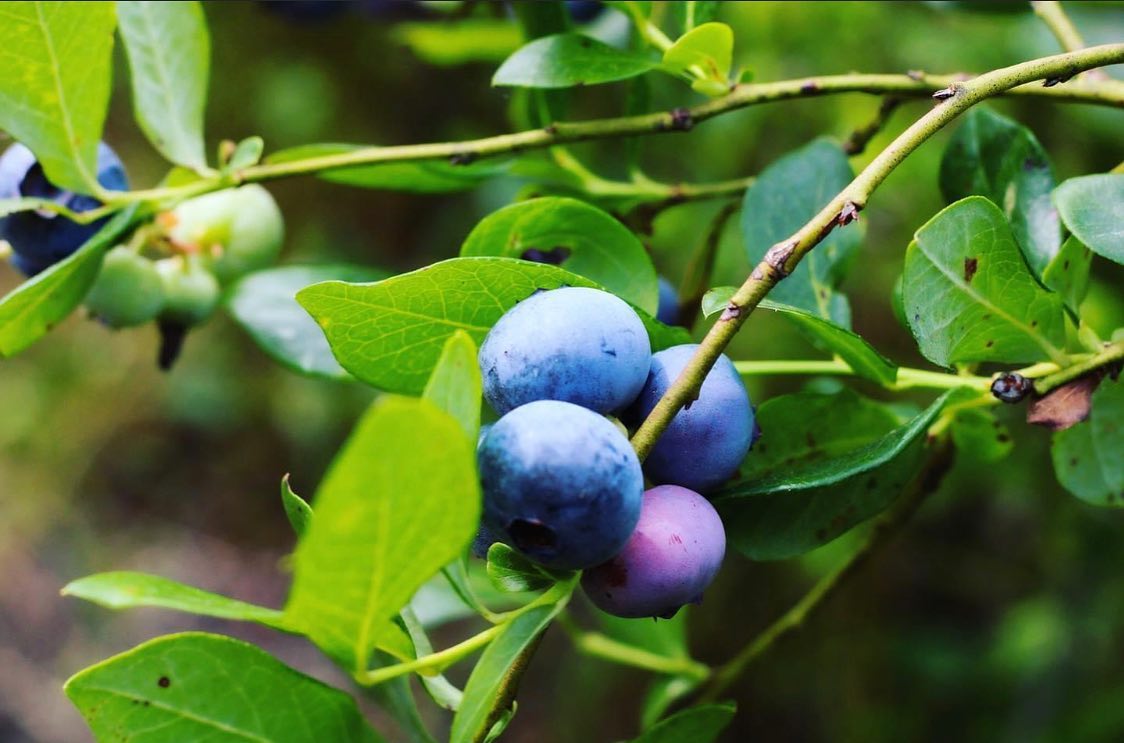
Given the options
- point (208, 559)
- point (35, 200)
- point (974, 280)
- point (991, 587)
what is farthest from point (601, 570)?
point (208, 559)

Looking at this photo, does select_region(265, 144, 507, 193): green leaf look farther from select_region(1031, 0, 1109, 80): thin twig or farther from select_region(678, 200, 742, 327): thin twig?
select_region(1031, 0, 1109, 80): thin twig

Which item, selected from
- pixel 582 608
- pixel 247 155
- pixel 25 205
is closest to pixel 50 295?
pixel 25 205

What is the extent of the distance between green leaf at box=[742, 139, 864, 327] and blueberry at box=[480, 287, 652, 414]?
0.29 metres

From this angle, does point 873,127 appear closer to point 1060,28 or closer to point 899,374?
point 1060,28

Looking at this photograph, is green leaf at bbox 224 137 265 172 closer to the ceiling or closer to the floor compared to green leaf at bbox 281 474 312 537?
closer to the ceiling

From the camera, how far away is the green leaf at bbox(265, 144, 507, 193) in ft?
2.80

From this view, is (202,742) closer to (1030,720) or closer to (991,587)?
(1030,720)

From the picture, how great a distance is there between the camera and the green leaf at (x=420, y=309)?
57 centimetres

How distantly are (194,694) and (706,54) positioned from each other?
21.3 inches

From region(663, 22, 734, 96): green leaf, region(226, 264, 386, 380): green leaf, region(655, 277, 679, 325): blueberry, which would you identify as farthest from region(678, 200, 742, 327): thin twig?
region(226, 264, 386, 380): green leaf

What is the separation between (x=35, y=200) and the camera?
792 millimetres

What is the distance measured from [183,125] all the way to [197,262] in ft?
0.45

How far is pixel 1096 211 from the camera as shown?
0.61m

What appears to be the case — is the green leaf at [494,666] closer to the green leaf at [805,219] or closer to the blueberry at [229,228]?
the green leaf at [805,219]
